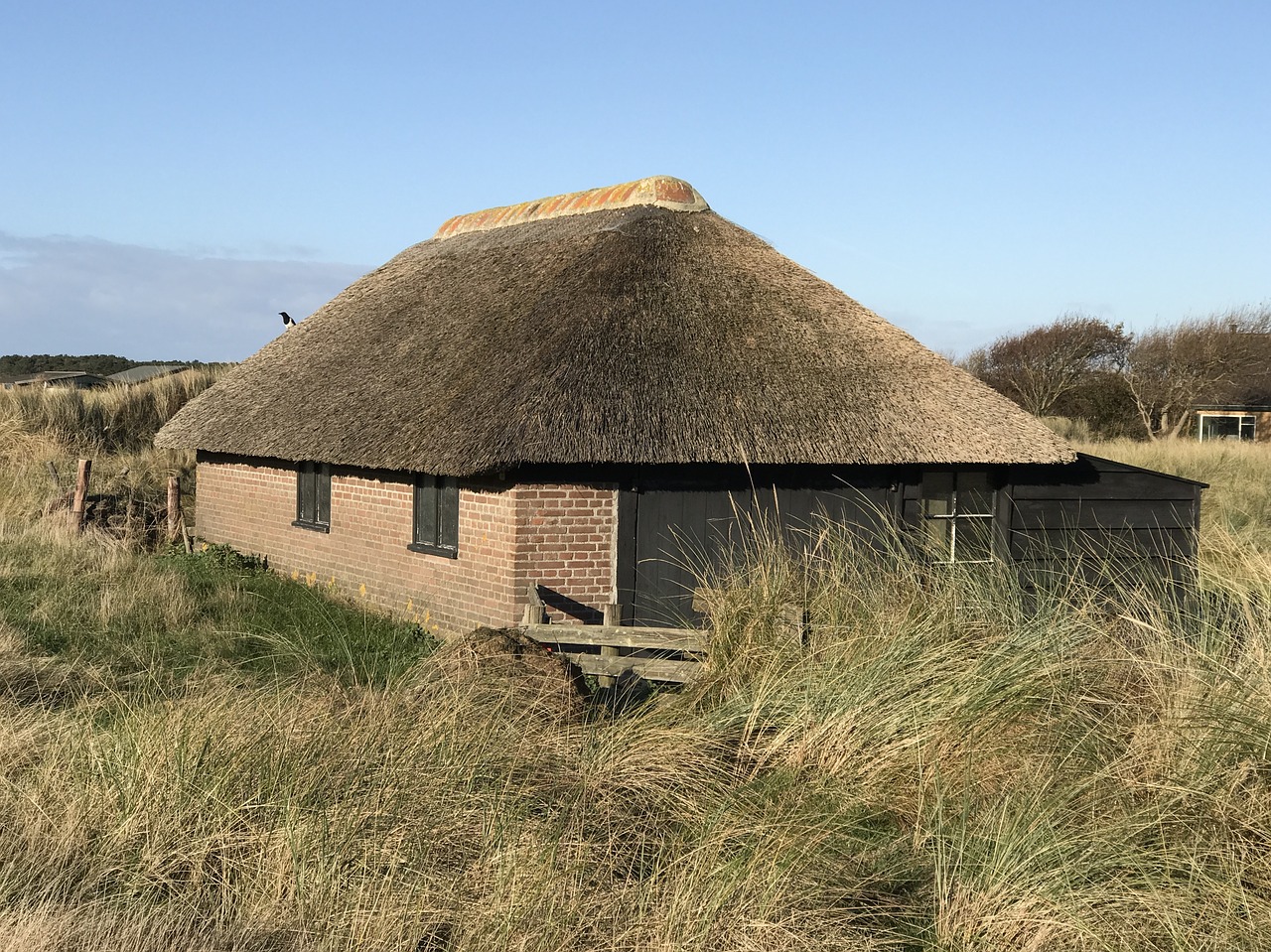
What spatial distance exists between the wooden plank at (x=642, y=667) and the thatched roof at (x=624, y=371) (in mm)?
2242

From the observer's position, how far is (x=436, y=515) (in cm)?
1149

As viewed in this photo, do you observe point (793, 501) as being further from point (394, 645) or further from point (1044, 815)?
point (1044, 815)

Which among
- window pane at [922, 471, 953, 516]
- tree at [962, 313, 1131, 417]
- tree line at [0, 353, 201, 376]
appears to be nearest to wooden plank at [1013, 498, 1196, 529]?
window pane at [922, 471, 953, 516]

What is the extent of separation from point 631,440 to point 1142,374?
113 ft

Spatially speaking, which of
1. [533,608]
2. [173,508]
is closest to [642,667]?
[533,608]

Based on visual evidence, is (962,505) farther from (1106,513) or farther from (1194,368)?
(1194,368)

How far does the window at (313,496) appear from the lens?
13406mm

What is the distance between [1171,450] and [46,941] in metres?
25.3

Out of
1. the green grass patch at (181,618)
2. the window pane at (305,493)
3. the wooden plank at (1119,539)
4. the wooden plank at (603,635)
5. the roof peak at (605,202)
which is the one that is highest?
the roof peak at (605,202)

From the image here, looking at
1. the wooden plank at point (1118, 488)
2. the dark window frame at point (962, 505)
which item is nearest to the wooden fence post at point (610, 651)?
the dark window frame at point (962, 505)

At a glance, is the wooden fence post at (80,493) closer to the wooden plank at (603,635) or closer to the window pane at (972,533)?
the wooden plank at (603,635)

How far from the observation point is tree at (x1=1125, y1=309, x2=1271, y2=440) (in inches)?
1531

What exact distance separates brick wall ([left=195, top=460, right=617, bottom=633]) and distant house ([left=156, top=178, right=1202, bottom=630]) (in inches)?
1.0

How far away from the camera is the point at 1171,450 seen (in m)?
25.3
